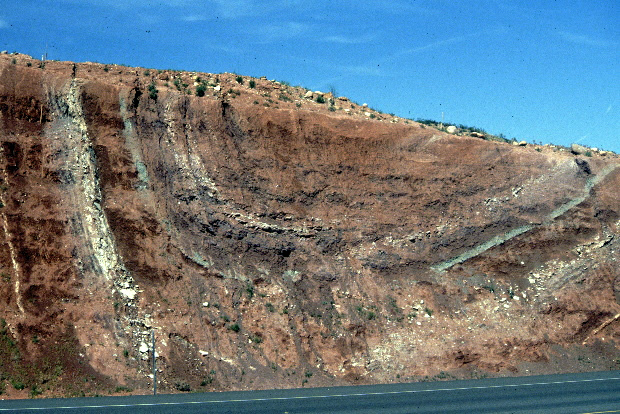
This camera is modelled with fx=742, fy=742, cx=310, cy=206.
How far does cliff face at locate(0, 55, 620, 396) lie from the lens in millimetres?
26516

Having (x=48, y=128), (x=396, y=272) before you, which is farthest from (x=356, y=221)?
(x=48, y=128)

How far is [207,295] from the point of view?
2889 cm

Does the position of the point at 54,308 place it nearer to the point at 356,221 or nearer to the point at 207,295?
the point at 207,295

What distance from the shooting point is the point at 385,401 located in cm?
2308

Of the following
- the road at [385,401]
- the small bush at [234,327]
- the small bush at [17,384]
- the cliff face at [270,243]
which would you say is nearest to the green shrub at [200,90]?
the cliff face at [270,243]

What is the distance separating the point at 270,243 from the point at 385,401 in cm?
1055

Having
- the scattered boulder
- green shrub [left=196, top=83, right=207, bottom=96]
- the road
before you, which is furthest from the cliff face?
the scattered boulder

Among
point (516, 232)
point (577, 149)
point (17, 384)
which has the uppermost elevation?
point (577, 149)

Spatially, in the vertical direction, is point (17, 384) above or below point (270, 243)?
below

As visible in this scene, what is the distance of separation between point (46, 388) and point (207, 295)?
7.34m

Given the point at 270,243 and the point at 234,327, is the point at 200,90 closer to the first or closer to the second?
the point at 270,243

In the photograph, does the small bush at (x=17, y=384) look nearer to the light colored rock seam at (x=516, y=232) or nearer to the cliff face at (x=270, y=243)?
the cliff face at (x=270, y=243)

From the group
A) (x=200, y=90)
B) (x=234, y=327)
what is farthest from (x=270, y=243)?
(x=200, y=90)

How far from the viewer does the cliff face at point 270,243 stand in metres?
26.5
